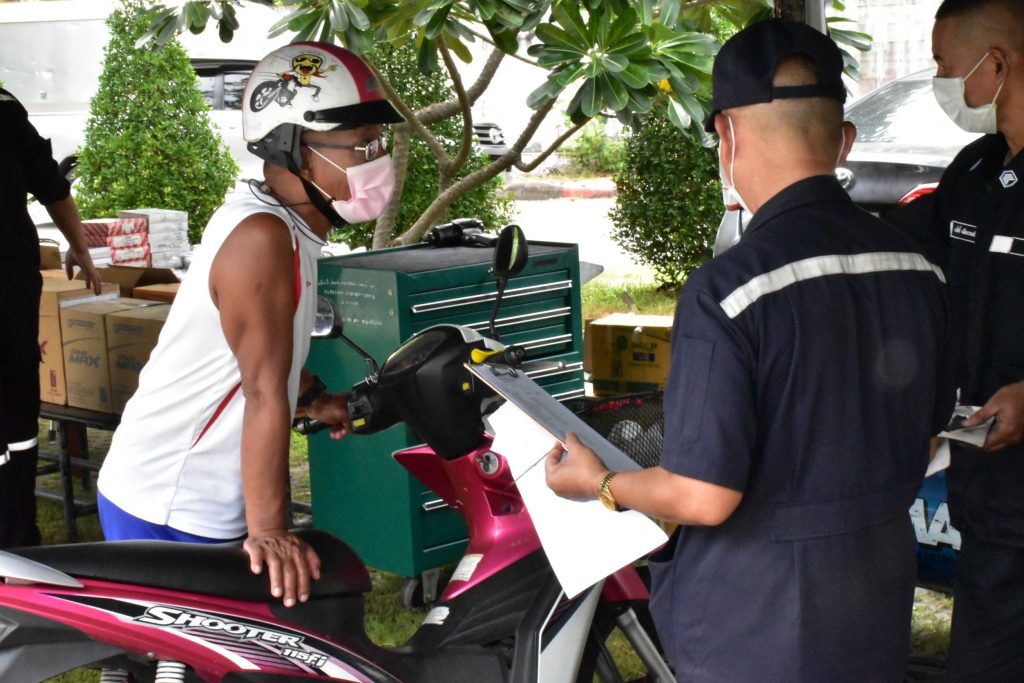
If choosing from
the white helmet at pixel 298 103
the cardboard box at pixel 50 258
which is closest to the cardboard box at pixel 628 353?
the white helmet at pixel 298 103

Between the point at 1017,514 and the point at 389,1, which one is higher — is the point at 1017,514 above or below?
below

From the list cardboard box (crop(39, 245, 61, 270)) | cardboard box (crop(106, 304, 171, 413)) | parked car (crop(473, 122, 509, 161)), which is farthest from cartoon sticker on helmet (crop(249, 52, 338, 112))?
parked car (crop(473, 122, 509, 161))

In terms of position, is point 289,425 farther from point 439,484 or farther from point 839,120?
point 839,120

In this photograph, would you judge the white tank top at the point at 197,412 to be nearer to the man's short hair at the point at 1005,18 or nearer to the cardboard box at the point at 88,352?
the man's short hair at the point at 1005,18

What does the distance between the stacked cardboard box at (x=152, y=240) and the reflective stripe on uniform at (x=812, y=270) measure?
20.1 feet

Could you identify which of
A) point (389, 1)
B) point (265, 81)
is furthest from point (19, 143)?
point (265, 81)

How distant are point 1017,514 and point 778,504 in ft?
3.19

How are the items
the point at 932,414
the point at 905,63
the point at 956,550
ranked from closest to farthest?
the point at 932,414 → the point at 956,550 → the point at 905,63

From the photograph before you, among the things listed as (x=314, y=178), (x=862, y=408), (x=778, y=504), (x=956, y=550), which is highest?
(x=314, y=178)

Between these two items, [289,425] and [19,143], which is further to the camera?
[19,143]

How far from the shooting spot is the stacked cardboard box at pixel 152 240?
7.59m

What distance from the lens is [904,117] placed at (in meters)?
6.72

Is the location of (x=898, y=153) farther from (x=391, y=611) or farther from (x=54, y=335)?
(x=54, y=335)

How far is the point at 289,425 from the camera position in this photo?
2.21m
